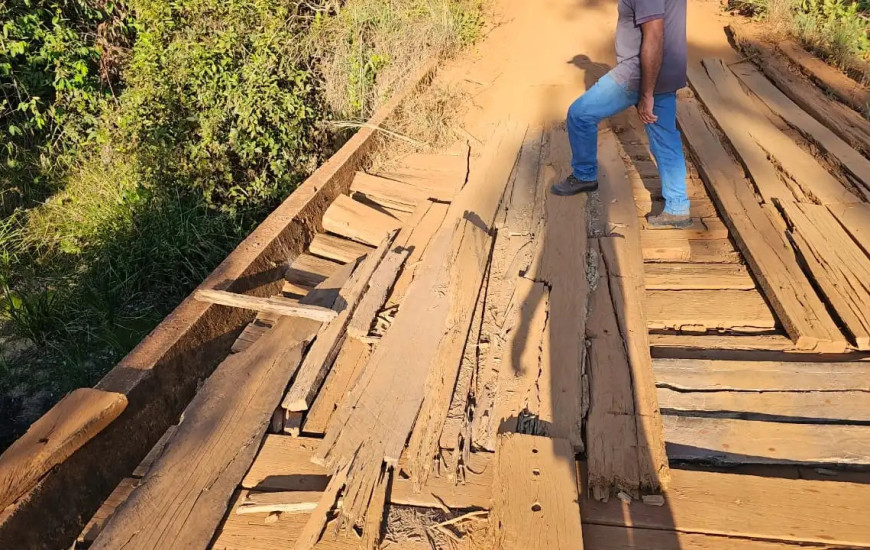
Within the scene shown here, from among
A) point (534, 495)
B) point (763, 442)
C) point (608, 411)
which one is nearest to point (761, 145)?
point (763, 442)

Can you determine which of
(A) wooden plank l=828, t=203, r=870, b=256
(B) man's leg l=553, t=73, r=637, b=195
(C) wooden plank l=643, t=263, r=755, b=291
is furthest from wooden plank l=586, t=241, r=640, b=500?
(A) wooden plank l=828, t=203, r=870, b=256

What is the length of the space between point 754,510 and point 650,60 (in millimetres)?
2503

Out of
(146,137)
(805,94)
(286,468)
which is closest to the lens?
(286,468)

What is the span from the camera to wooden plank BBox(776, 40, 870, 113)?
5836 millimetres

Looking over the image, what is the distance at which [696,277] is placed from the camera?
3705 mm

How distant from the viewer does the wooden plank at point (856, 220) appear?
12.0 ft

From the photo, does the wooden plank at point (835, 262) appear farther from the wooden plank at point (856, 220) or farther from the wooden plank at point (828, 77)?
the wooden plank at point (828, 77)

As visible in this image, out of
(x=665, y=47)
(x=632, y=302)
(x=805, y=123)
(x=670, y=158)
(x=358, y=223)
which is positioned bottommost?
(x=632, y=302)

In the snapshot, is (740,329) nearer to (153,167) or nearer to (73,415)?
(73,415)

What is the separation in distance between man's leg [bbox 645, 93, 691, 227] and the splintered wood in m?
1.16

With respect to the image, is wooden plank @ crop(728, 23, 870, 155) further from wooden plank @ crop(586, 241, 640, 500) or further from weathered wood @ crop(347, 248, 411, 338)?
weathered wood @ crop(347, 248, 411, 338)

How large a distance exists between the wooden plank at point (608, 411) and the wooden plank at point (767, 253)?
0.89 m

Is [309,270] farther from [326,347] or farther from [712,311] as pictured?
[712,311]

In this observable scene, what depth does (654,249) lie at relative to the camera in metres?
3.94
